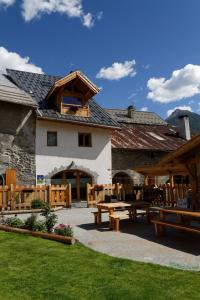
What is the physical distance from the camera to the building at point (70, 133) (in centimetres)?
1964

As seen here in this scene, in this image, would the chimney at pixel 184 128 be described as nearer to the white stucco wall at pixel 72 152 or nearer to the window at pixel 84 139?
the white stucco wall at pixel 72 152

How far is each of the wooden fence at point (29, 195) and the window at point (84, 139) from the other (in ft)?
14.7

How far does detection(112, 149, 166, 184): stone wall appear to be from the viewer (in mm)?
23391

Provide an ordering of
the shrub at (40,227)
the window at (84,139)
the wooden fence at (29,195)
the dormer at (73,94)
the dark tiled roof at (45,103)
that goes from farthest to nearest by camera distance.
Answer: the window at (84,139), the dormer at (73,94), the dark tiled roof at (45,103), the wooden fence at (29,195), the shrub at (40,227)

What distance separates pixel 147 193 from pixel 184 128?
14852mm

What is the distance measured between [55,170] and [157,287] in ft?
49.8

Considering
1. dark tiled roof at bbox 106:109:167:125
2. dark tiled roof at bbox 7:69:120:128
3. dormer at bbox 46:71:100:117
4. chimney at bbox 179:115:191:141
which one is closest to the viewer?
dark tiled roof at bbox 7:69:120:128

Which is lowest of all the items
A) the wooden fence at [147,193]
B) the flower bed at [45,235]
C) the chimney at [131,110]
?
the flower bed at [45,235]

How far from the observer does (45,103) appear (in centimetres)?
2117

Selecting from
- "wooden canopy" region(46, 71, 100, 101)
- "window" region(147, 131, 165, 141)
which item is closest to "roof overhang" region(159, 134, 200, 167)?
"wooden canopy" region(46, 71, 100, 101)

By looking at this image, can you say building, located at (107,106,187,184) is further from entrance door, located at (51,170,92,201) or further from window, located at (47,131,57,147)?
window, located at (47,131,57,147)

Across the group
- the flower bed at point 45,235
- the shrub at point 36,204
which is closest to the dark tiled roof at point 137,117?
the shrub at point 36,204

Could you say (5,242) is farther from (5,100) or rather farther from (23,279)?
(5,100)

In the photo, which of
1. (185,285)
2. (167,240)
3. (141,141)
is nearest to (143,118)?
(141,141)
